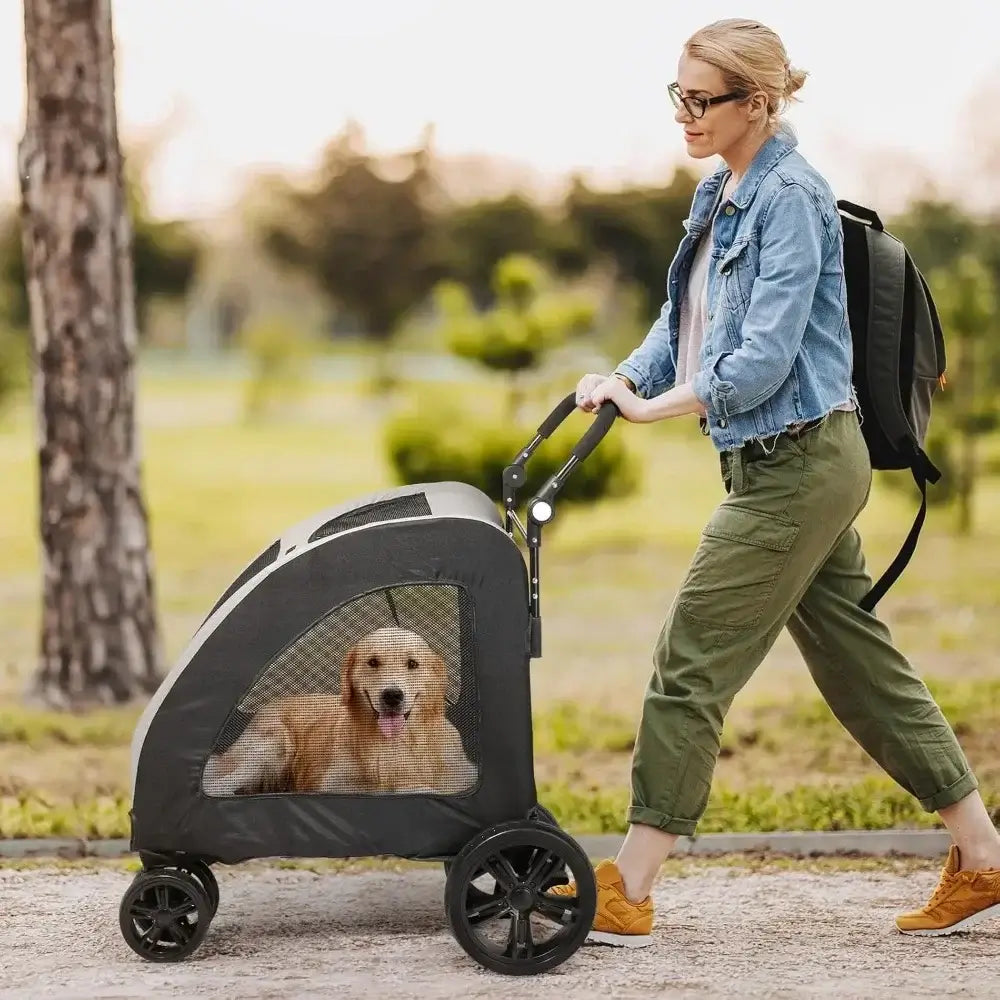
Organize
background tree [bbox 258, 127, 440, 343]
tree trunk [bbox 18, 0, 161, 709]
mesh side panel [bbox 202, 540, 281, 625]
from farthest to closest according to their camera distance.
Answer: background tree [bbox 258, 127, 440, 343]
tree trunk [bbox 18, 0, 161, 709]
mesh side panel [bbox 202, 540, 281, 625]

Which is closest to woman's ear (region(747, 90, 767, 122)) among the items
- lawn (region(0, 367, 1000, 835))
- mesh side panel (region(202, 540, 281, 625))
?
mesh side panel (region(202, 540, 281, 625))

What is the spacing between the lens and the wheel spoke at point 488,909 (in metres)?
2.67

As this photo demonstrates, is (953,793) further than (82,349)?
No

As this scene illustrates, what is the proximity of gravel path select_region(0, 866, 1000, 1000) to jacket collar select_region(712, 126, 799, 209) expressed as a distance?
1359 millimetres

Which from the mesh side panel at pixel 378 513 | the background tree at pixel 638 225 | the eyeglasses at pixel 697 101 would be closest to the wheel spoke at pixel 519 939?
the mesh side panel at pixel 378 513

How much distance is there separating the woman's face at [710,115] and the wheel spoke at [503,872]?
1.29m

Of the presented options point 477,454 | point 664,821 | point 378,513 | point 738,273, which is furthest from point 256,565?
point 477,454

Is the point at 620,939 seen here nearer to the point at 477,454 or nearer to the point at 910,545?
the point at 910,545

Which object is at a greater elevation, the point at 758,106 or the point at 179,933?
the point at 758,106

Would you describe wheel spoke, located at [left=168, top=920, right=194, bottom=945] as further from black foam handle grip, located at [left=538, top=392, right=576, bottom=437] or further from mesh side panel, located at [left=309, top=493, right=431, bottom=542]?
black foam handle grip, located at [left=538, top=392, right=576, bottom=437]

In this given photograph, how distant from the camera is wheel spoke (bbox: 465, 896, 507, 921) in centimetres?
267

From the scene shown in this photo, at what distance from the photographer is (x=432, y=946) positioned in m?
2.85

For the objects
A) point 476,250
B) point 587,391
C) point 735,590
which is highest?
point 476,250

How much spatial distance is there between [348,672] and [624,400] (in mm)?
687
